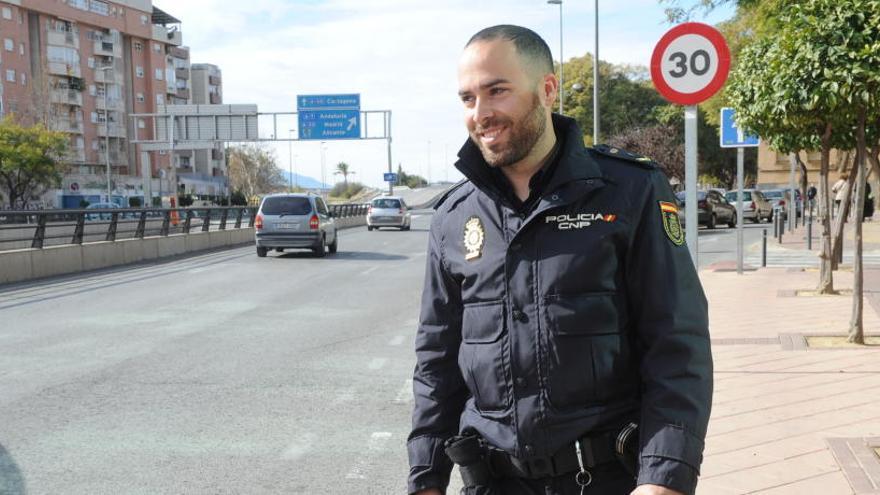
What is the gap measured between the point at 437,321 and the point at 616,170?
58cm

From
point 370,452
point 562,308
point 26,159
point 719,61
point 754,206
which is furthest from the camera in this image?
point 26,159

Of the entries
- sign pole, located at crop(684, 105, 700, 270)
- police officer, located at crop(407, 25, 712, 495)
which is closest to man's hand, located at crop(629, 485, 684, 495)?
police officer, located at crop(407, 25, 712, 495)

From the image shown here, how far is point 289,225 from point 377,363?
49.9 ft

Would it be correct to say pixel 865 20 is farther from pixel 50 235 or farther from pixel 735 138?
pixel 50 235

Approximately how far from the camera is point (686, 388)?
6.87 feet

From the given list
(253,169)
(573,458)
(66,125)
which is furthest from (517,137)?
(253,169)

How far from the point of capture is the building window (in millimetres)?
87125

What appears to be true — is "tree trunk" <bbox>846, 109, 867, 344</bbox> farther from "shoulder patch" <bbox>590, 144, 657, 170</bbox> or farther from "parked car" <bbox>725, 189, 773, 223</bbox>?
"parked car" <bbox>725, 189, 773, 223</bbox>

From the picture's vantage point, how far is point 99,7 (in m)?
88.2

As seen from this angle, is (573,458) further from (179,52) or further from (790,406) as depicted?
(179,52)

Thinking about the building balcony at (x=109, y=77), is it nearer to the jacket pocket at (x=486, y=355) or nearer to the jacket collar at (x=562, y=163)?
the jacket collar at (x=562, y=163)

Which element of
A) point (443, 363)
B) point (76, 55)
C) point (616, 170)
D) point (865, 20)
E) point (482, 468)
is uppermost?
point (76, 55)

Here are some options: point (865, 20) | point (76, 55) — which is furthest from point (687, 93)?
point (76, 55)

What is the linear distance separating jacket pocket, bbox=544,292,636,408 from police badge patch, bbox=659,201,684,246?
0.21 metres
